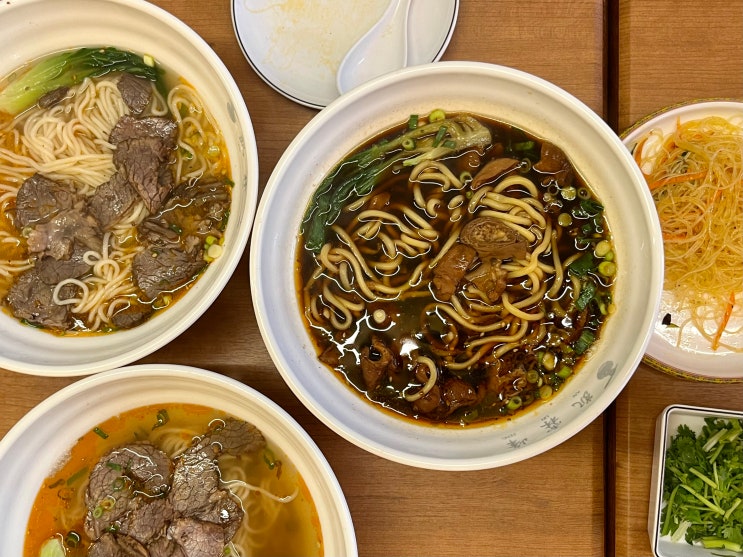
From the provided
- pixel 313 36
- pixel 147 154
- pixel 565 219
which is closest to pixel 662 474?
pixel 565 219

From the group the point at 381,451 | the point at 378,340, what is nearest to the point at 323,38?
the point at 378,340

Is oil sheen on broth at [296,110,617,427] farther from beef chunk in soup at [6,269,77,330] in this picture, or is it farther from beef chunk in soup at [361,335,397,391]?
beef chunk in soup at [6,269,77,330]

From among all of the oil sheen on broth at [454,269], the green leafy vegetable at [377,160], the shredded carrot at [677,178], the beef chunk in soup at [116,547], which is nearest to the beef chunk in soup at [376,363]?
the oil sheen on broth at [454,269]

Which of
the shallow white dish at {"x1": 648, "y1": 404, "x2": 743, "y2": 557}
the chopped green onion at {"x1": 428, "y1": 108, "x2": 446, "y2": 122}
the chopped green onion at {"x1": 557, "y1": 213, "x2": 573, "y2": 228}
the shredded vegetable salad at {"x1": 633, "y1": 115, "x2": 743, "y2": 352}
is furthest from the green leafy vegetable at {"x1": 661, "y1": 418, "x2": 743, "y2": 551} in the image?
the chopped green onion at {"x1": 428, "y1": 108, "x2": 446, "y2": 122}

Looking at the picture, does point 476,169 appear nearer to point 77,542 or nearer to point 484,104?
point 484,104

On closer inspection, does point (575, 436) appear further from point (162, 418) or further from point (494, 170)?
point (162, 418)

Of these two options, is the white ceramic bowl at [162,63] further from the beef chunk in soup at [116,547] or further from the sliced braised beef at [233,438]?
the beef chunk in soup at [116,547]
